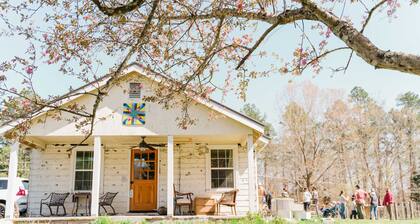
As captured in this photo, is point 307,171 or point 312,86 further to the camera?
point 312,86

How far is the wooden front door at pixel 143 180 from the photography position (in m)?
14.4

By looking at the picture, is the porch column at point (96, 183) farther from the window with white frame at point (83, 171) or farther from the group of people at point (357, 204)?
the group of people at point (357, 204)

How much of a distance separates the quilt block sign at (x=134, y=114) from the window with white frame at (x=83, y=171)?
10.2ft

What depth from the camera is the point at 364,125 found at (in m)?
34.2

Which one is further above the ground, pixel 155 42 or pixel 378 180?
pixel 155 42

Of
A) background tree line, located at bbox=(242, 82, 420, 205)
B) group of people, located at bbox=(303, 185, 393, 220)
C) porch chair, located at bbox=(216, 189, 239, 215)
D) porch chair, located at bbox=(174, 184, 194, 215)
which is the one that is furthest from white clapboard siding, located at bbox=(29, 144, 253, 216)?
background tree line, located at bbox=(242, 82, 420, 205)

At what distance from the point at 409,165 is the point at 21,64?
3605 cm

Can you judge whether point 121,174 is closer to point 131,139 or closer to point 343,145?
point 131,139

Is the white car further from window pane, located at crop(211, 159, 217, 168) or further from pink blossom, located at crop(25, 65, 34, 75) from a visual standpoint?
pink blossom, located at crop(25, 65, 34, 75)

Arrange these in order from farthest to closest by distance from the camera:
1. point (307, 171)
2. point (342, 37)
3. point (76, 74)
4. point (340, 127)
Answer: point (340, 127)
point (307, 171)
point (76, 74)
point (342, 37)

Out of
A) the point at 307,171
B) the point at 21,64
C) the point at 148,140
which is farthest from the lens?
the point at 307,171

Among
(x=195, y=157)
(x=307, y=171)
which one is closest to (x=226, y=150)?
(x=195, y=157)

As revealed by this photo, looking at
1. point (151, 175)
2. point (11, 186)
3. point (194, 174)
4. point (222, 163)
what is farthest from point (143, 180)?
point (11, 186)

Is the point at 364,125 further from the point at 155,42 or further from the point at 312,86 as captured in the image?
the point at 155,42
